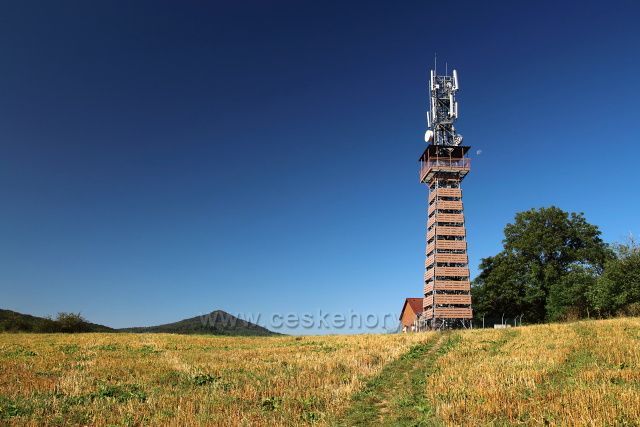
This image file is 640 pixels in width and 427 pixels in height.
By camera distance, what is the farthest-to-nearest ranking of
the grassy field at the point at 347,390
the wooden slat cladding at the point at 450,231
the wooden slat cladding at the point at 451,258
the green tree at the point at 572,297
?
the wooden slat cladding at the point at 450,231
the wooden slat cladding at the point at 451,258
the green tree at the point at 572,297
the grassy field at the point at 347,390

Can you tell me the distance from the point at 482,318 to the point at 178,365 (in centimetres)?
6418

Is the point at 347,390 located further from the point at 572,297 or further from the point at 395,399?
the point at 572,297

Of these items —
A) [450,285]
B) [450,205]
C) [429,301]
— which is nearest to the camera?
[450,285]

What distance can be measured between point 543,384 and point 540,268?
6591cm

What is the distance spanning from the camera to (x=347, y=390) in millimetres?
16125

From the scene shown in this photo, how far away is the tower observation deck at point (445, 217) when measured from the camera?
228 ft

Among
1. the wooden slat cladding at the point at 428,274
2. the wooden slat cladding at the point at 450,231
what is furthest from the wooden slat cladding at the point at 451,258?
the wooden slat cladding at the point at 450,231

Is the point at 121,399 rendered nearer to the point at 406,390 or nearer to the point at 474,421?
the point at 406,390

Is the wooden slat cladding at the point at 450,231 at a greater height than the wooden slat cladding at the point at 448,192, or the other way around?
the wooden slat cladding at the point at 448,192

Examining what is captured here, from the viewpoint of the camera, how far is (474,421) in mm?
11961

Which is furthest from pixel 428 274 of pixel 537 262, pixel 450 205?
pixel 537 262

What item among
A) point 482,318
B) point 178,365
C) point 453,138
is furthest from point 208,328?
point 178,365

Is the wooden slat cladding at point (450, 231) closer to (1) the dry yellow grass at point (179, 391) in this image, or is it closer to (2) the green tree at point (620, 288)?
(2) the green tree at point (620, 288)

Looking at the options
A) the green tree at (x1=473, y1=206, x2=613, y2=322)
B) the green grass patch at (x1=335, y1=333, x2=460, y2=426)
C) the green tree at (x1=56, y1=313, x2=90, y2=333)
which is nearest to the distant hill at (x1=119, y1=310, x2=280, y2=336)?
the green tree at (x1=56, y1=313, x2=90, y2=333)
